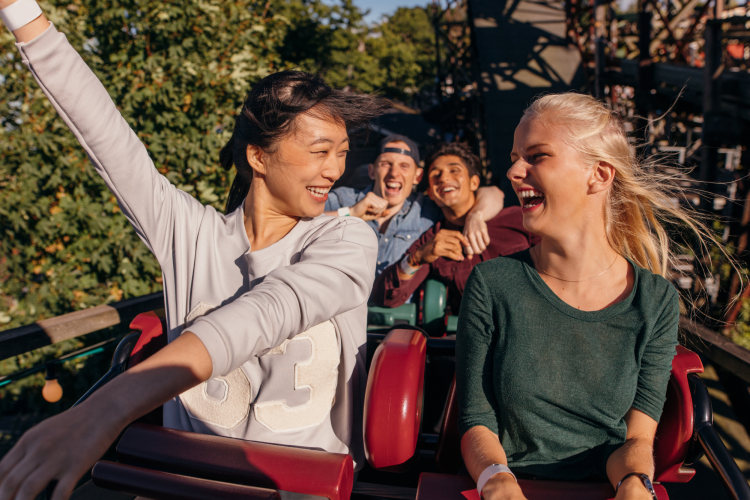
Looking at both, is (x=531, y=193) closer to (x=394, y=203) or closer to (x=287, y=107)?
(x=287, y=107)

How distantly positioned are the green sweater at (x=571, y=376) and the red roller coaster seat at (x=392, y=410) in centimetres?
15

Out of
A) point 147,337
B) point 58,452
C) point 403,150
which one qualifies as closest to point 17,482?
point 58,452

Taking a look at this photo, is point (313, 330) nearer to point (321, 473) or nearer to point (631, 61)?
point (321, 473)

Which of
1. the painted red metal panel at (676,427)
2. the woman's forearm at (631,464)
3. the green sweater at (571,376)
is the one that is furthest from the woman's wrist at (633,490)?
the painted red metal panel at (676,427)

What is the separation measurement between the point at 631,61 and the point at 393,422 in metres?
5.11

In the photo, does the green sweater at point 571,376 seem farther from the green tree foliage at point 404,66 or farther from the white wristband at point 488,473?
the green tree foliage at point 404,66

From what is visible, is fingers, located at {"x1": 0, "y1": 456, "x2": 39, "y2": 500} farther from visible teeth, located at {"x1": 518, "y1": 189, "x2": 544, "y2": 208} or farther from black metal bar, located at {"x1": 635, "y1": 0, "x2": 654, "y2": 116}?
black metal bar, located at {"x1": 635, "y1": 0, "x2": 654, "y2": 116}

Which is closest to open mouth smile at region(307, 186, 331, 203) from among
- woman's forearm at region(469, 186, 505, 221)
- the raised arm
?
the raised arm

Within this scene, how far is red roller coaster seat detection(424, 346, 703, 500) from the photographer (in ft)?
3.43

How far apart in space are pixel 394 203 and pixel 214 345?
2.22 m

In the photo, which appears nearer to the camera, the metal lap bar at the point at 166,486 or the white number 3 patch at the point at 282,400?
the metal lap bar at the point at 166,486

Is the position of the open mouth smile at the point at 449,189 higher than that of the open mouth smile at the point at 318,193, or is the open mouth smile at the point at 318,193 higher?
the open mouth smile at the point at 318,193

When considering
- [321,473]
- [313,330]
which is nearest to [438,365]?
[313,330]

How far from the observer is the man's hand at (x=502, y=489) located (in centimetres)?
100
